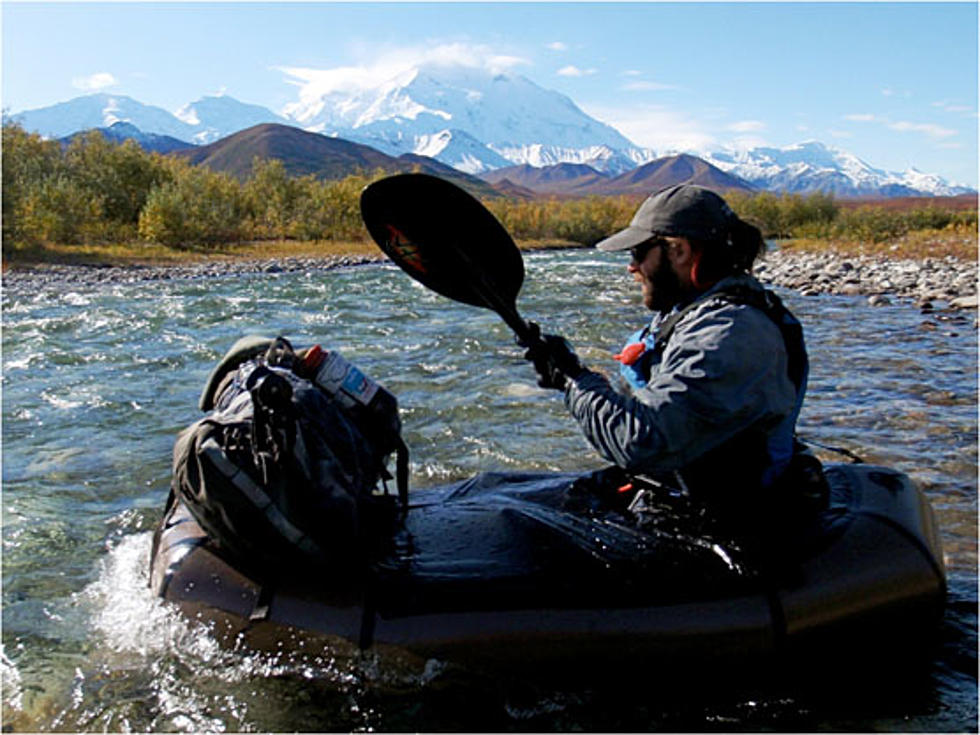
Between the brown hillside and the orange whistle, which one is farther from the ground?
the brown hillside

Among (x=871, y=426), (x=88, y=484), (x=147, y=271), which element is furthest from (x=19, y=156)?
(x=871, y=426)

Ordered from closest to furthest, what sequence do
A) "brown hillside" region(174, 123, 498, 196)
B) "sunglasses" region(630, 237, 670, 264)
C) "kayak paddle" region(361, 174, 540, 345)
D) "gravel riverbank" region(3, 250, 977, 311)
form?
"sunglasses" region(630, 237, 670, 264), "kayak paddle" region(361, 174, 540, 345), "gravel riverbank" region(3, 250, 977, 311), "brown hillside" region(174, 123, 498, 196)

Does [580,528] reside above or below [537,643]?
above

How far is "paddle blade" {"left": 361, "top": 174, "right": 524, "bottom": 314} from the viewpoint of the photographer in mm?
3533

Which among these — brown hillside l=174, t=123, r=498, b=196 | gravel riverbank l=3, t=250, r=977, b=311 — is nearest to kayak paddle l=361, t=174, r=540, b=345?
gravel riverbank l=3, t=250, r=977, b=311

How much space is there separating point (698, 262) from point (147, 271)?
23.4 metres

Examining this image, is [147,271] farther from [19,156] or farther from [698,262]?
[698,262]

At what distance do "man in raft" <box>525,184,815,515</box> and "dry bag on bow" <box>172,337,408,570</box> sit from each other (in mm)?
760

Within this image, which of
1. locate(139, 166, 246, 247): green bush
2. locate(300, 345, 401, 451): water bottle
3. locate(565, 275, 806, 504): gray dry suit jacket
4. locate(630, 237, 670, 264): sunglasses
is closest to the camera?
locate(565, 275, 806, 504): gray dry suit jacket

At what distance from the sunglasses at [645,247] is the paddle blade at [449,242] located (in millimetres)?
599

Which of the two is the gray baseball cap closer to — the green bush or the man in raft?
the man in raft

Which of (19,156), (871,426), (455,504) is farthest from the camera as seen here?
(19,156)

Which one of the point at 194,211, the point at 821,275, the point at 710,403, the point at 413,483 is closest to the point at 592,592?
the point at 710,403

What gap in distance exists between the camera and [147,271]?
23.7 meters
